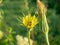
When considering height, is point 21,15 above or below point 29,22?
below

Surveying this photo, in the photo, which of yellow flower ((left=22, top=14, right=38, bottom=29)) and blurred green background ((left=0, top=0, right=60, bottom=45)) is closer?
yellow flower ((left=22, top=14, right=38, bottom=29))

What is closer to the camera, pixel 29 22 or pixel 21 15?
pixel 29 22

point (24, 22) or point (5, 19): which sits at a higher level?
point (24, 22)

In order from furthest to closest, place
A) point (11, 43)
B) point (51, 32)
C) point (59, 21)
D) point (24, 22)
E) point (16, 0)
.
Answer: point (16, 0) → point (59, 21) → point (51, 32) → point (11, 43) → point (24, 22)

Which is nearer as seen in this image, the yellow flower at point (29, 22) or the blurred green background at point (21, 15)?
the yellow flower at point (29, 22)

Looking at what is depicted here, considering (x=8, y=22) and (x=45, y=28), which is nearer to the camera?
(x=45, y=28)

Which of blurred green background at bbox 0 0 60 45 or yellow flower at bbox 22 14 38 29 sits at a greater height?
yellow flower at bbox 22 14 38 29

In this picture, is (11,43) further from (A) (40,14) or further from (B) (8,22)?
(B) (8,22)

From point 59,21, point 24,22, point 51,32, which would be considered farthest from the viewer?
point 59,21

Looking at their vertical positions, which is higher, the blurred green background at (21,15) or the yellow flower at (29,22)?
the yellow flower at (29,22)

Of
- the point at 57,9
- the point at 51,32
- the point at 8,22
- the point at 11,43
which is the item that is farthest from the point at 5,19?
the point at 11,43

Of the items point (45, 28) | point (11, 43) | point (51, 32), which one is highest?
point (45, 28)
